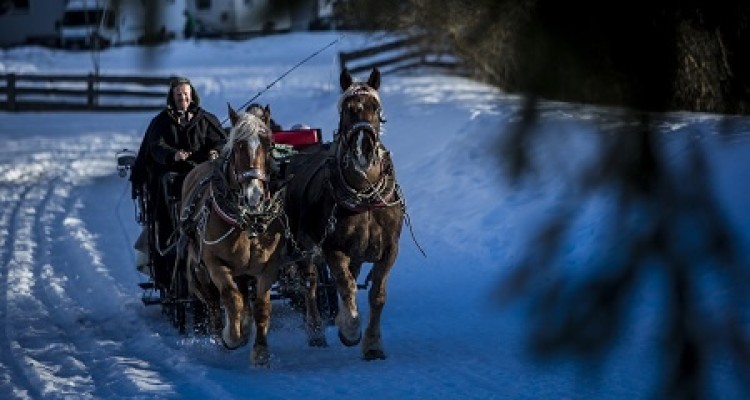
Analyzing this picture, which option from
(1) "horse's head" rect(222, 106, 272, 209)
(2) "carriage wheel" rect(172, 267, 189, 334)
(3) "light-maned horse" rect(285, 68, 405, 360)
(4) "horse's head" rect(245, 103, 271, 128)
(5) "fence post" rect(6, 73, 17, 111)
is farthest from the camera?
(5) "fence post" rect(6, 73, 17, 111)

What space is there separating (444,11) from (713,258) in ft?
1.83

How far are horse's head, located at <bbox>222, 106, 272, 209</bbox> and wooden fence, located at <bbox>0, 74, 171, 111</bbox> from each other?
24.7 m

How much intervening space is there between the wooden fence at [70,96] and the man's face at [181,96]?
22.7 meters

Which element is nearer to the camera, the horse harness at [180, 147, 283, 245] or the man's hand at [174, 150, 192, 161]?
the horse harness at [180, 147, 283, 245]

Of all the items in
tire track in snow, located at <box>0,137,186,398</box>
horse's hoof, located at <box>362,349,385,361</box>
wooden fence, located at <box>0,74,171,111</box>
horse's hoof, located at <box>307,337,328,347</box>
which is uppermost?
horse's hoof, located at <box>362,349,385,361</box>

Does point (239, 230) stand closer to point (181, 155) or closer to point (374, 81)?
point (374, 81)

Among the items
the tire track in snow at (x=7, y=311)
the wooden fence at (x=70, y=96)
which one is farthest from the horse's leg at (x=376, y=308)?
the wooden fence at (x=70, y=96)

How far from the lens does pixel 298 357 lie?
880 centimetres

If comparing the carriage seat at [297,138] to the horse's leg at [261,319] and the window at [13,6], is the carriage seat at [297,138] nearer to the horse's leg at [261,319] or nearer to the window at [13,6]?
the horse's leg at [261,319]

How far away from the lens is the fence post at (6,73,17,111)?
32.4m

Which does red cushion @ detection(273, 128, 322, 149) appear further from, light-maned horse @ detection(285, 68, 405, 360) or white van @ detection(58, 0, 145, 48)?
white van @ detection(58, 0, 145, 48)

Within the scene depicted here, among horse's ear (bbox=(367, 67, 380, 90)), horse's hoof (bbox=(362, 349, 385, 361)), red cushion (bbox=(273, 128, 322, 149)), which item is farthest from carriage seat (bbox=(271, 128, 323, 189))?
horse's hoof (bbox=(362, 349, 385, 361))

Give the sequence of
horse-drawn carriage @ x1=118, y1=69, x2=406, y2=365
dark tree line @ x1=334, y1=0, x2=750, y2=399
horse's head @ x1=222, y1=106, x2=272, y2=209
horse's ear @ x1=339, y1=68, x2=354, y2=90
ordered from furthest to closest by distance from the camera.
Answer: horse's ear @ x1=339, y1=68, x2=354, y2=90 < horse-drawn carriage @ x1=118, y1=69, x2=406, y2=365 < horse's head @ x1=222, y1=106, x2=272, y2=209 < dark tree line @ x1=334, y1=0, x2=750, y2=399

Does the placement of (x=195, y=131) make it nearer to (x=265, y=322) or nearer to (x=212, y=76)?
(x=265, y=322)
